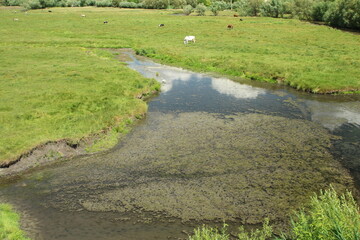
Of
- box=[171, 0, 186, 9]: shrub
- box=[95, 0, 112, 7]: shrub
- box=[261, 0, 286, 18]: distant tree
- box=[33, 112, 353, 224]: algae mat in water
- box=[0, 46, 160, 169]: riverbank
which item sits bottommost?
box=[33, 112, 353, 224]: algae mat in water

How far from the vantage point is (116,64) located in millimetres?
39500

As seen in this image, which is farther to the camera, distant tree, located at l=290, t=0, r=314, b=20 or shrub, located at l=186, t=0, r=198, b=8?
shrub, located at l=186, t=0, r=198, b=8

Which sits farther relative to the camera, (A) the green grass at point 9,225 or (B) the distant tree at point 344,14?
(B) the distant tree at point 344,14

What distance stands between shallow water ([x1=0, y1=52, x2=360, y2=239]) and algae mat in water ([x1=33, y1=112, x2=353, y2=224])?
5 cm

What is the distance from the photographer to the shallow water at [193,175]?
12.3 m

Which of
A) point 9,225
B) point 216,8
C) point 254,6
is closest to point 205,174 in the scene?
point 9,225

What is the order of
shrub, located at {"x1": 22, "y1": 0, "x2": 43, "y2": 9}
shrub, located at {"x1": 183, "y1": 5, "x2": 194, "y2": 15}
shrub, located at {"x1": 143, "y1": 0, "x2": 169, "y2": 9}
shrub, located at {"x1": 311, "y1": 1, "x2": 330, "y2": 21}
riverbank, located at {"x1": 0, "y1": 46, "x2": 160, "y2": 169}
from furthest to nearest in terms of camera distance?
shrub, located at {"x1": 143, "y1": 0, "x2": 169, "y2": 9} < shrub, located at {"x1": 22, "y1": 0, "x2": 43, "y2": 9} < shrub, located at {"x1": 183, "y1": 5, "x2": 194, "y2": 15} < shrub, located at {"x1": 311, "y1": 1, "x2": 330, "y2": 21} < riverbank, located at {"x1": 0, "y1": 46, "x2": 160, "y2": 169}

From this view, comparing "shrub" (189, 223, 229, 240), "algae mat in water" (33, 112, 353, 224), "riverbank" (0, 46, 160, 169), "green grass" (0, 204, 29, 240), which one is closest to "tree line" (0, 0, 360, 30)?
"riverbank" (0, 46, 160, 169)

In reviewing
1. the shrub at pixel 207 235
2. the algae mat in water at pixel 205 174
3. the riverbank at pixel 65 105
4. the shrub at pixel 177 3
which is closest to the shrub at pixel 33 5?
the shrub at pixel 177 3

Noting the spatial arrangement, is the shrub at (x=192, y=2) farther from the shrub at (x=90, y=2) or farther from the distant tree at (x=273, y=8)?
the distant tree at (x=273, y=8)

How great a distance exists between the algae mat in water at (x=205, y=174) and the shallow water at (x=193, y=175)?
0.05 metres

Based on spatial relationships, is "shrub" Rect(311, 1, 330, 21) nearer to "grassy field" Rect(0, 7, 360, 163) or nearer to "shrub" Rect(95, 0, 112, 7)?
"grassy field" Rect(0, 7, 360, 163)

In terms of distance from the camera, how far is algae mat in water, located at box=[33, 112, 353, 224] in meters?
13.1

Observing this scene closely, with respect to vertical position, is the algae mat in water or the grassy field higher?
the grassy field
